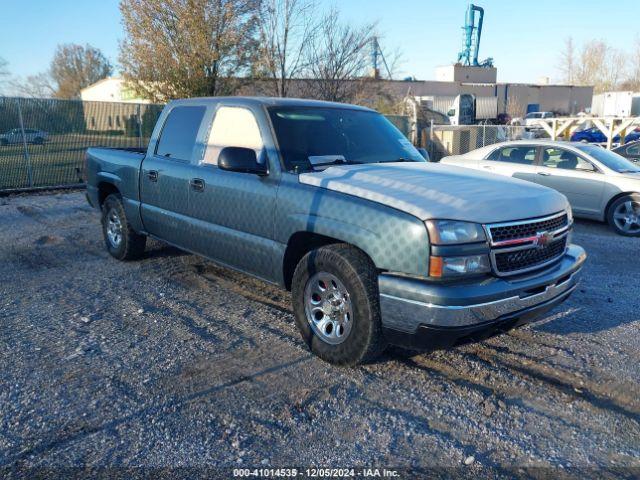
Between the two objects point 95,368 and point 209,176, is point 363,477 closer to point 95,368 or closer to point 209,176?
point 95,368

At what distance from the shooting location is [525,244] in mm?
3525

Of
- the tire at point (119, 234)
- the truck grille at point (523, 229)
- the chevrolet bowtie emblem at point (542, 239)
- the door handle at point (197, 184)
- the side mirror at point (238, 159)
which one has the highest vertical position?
the side mirror at point (238, 159)

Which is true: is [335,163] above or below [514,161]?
above

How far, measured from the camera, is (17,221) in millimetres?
9195

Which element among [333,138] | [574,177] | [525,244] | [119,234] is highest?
[333,138]

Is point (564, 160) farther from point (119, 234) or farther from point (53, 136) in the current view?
point (53, 136)

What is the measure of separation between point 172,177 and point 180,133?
0.48m

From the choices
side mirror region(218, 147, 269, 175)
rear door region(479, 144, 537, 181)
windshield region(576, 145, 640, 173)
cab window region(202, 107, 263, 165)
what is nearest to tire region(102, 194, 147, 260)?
cab window region(202, 107, 263, 165)

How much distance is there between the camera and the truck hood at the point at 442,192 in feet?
11.0

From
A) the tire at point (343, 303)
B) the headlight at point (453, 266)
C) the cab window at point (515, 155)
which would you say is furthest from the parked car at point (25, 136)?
the headlight at point (453, 266)

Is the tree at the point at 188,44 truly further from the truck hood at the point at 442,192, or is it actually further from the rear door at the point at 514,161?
the truck hood at the point at 442,192

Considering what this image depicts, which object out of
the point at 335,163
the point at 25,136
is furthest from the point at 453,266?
the point at 25,136

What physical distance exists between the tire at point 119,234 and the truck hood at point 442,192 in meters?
3.10

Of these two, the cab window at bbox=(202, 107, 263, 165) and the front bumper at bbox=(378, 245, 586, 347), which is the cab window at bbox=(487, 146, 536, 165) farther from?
the front bumper at bbox=(378, 245, 586, 347)
